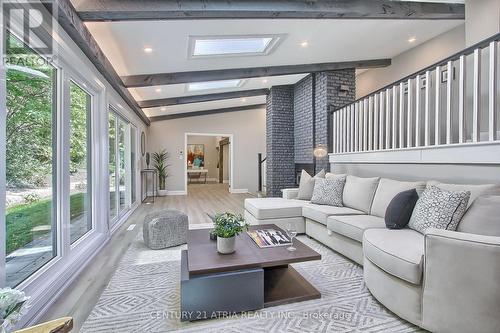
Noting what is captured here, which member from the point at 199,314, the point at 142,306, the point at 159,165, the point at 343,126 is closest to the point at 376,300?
the point at 199,314

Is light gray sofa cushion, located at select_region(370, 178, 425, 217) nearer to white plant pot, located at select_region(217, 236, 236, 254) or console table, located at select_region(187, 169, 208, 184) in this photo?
white plant pot, located at select_region(217, 236, 236, 254)

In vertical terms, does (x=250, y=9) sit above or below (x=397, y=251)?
above

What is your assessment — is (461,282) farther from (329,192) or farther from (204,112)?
(204,112)

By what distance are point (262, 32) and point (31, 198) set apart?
10.5 feet

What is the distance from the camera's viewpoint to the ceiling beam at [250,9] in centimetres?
232

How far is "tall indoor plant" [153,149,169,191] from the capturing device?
835 centimetres

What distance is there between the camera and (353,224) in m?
2.74

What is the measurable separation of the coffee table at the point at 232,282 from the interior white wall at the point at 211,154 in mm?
11353

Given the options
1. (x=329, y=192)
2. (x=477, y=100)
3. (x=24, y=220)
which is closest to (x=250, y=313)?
(x=24, y=220)

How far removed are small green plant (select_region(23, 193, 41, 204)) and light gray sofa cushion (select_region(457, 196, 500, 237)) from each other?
3.45 metres

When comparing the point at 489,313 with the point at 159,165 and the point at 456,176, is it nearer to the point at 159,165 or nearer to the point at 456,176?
the point at 456,176

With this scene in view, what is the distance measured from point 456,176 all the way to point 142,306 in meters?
3.29

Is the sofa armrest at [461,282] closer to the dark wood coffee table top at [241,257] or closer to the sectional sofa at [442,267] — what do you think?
the sectional sofa at [442,267]

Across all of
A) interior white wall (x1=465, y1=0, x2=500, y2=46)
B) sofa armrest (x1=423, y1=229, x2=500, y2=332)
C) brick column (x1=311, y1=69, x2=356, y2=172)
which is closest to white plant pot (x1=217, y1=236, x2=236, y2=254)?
sofa armrest (x1=423, y1=229, x2=500, y2=332)
